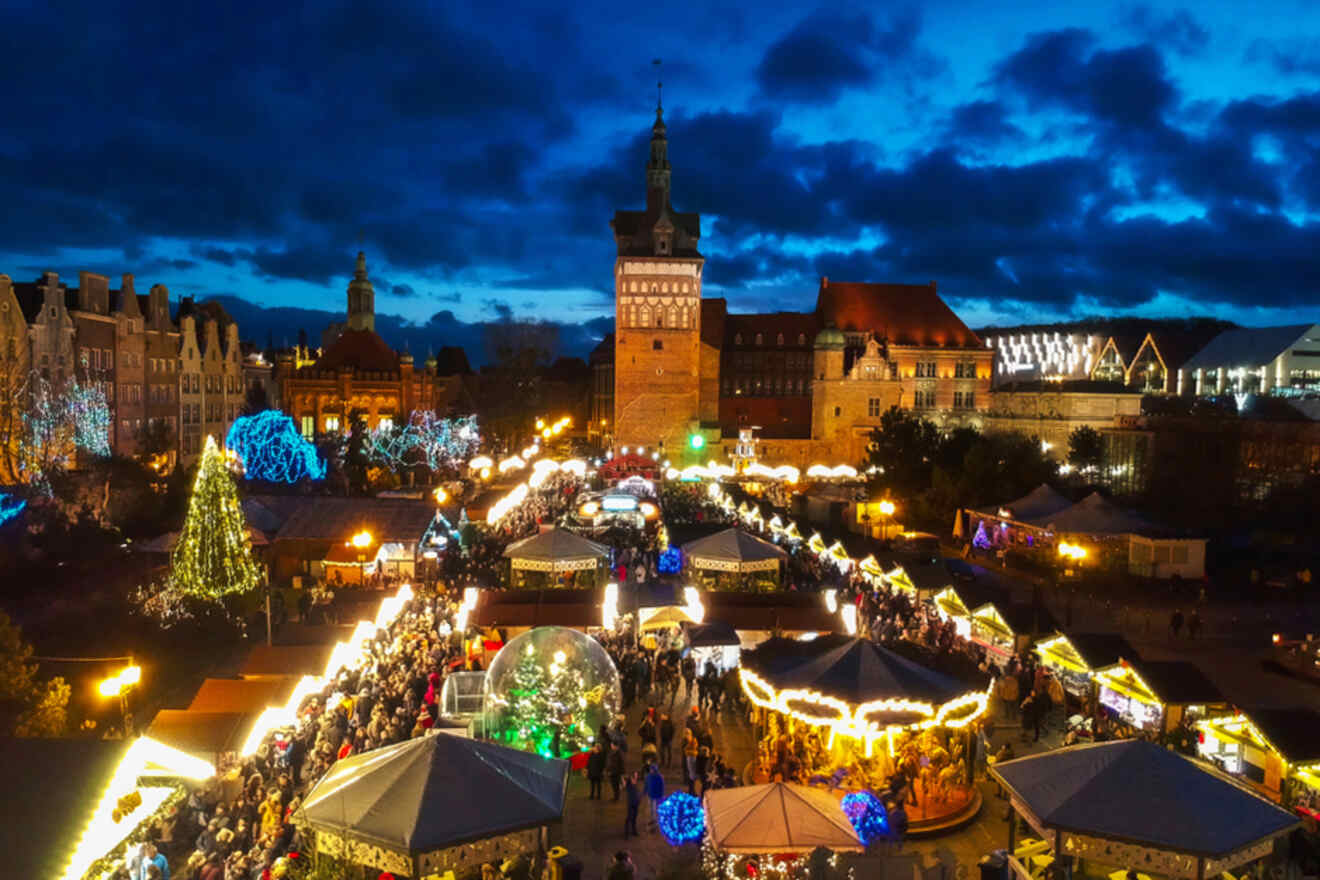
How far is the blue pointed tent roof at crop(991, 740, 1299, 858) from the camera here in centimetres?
752

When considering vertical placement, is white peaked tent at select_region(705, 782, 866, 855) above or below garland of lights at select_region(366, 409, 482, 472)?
below

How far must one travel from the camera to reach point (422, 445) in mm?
45250

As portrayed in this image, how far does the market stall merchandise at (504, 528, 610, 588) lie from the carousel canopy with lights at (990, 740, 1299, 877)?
12.9m

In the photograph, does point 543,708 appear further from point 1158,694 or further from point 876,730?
point 1158,694

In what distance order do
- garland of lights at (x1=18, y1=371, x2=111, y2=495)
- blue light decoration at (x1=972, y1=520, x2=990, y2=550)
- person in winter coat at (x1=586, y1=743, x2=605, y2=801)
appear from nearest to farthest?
person in winter coat at (x1=586, y1=743, x2=605, y2=801), garland of lights at (x1=18, y1=371, x2=111, y2=495), blue light decoration at (x1=972, y1=520, x2=990, y2=550)

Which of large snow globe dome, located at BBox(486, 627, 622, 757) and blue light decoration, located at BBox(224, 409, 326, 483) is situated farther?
blue light decoration, located at BBox(224, 409, 326, 483)

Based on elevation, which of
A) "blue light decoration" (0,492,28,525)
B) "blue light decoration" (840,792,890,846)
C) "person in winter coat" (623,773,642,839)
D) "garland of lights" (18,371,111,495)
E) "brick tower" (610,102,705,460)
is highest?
"brick tower" (610,102,705,460)

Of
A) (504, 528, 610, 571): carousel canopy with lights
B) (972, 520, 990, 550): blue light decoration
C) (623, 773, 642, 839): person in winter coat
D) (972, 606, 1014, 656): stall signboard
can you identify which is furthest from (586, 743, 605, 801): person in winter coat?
(972, 520, 990, 550): blue light decoration

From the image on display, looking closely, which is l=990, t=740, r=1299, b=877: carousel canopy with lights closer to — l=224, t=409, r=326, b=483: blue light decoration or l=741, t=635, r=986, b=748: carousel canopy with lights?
l=741, t=635, r=986, b=748: carousel canopy with lights

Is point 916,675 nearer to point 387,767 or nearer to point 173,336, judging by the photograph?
point 387,767

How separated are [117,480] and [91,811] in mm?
21260

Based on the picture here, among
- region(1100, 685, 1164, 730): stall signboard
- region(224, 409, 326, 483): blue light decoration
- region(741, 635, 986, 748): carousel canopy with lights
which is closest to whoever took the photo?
region(741, 635, 986, 748): carousel canopy with lights

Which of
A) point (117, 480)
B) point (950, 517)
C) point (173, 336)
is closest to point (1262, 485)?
point (950, 517)

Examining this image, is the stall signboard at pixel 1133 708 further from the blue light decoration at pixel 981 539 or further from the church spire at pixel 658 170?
the church spire at pixel 658 170
